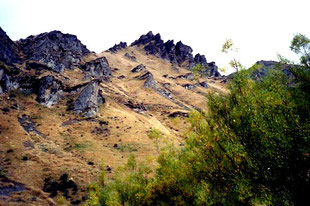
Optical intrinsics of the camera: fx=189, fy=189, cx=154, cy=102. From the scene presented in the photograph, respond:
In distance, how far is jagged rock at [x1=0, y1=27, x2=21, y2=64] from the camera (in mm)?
137275

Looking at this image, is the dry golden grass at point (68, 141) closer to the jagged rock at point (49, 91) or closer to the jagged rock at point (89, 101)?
the jagged rock at point (49, 91)

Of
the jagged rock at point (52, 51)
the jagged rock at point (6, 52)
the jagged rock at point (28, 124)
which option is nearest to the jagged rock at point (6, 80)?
the jagged rock at point (6, 52)

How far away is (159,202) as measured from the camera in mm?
22469

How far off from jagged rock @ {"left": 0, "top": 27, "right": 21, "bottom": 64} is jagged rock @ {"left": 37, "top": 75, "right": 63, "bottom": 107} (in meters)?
38.9

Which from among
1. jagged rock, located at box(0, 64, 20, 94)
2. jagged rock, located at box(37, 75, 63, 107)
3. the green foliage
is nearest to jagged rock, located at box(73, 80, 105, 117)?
jagged rock, located at box(37, 75, 63, 107)

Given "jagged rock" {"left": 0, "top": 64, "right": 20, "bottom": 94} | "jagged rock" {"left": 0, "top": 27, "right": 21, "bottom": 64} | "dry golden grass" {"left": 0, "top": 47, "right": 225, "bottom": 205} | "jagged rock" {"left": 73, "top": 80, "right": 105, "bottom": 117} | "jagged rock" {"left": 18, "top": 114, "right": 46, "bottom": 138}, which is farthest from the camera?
"jagged rock" {"left": 0, "top": 27, "right": 21, "bottom": 64}

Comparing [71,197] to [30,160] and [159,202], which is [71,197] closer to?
[30,160]

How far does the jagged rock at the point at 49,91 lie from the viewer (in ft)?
381

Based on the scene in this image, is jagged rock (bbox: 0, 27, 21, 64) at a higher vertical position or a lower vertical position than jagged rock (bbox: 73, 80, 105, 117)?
higher

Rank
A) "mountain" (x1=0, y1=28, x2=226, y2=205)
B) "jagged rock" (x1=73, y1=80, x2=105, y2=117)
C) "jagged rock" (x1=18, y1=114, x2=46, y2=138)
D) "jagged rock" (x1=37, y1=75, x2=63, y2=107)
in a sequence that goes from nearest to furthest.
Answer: "mountain" (x1=0, y1=28, x2=226, y2=205), "jagged rock" (x1=18, y1=114, x2=46, y2=138), "jagged rock" (x1=37, y1=75, x2=63, y2=107), "jagged rock" (x1=73, y1=80, x2=105, y2=117)

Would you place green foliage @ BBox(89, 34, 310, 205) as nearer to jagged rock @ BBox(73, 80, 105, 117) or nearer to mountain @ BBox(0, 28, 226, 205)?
mountain @ BBox(0, 28, 226, 205)

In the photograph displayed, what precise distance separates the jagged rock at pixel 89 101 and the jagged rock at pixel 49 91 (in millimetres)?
13364

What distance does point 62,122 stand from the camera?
105 m

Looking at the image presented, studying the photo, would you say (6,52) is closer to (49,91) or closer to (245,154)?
(49,91)
